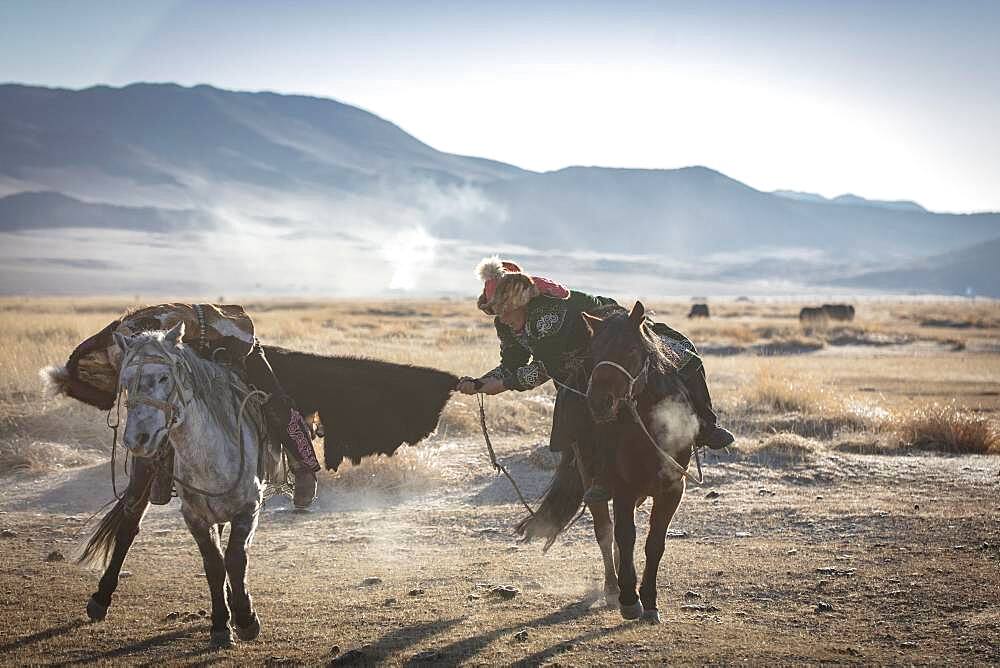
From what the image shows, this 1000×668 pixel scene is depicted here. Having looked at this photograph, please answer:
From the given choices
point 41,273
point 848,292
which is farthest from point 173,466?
point 848,292

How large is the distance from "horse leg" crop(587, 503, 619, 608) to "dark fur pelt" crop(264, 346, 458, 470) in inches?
65.5

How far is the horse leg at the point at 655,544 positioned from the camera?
6.07 meters

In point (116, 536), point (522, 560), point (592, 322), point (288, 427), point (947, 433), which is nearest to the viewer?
point (592, 322)

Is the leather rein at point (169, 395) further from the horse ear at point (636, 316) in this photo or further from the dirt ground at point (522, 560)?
the horse ear at point (636, 316)

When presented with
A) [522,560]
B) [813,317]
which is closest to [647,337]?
[522,560]

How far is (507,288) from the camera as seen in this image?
6.39 m

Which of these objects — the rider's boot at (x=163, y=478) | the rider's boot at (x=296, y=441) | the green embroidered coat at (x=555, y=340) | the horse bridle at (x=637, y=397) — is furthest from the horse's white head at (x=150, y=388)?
the horse bridle at (x=637, y=397)

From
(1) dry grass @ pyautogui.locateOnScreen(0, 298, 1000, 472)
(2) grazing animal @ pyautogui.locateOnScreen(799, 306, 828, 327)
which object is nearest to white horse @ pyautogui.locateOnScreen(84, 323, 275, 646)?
(1) dry grass @ pyautogui.locateOnScreen(0, 298, 1000, 472)

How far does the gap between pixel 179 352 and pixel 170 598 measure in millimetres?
2411

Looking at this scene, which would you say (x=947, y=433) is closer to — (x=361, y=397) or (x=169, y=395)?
(x=361, y=397)

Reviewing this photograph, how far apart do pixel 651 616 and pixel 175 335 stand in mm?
3640

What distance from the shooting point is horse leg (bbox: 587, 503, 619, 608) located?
659 cm

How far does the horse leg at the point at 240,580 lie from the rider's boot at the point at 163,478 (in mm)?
550

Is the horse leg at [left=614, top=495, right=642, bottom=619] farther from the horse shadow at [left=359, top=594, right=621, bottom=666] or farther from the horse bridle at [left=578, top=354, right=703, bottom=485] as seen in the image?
the horse bridle at [left=578, top=354, right=703, bottom=485]
